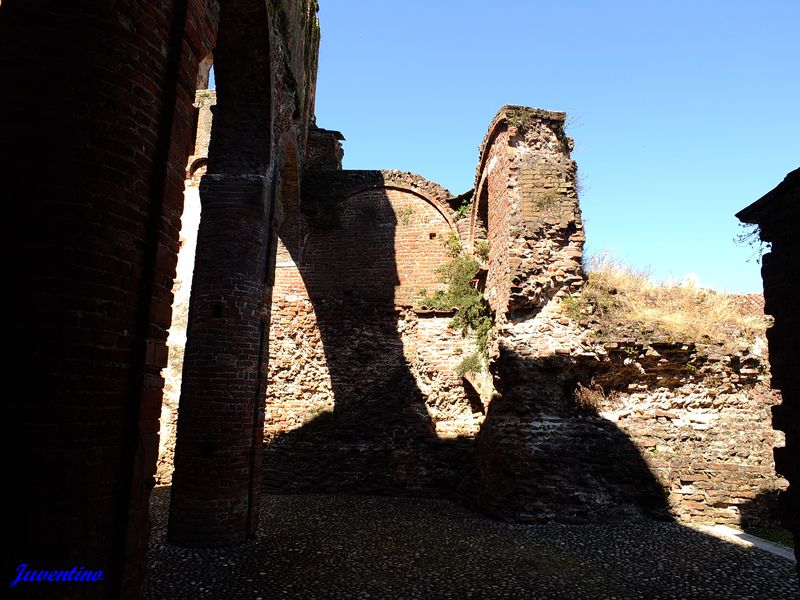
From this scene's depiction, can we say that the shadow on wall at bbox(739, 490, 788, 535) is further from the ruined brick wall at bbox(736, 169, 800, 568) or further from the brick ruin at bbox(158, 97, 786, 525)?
the ruined brick wall at bbox(736, 169, 800, 568)

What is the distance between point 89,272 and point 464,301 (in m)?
9.43

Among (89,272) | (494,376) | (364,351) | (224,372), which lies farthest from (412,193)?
(89,272)

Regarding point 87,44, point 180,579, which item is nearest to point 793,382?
point 87,44

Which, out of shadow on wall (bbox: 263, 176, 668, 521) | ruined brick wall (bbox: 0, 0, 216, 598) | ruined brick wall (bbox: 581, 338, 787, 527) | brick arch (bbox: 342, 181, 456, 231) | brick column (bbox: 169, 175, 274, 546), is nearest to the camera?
ruined brick wall (bbox: 0, 0, 216, 598)

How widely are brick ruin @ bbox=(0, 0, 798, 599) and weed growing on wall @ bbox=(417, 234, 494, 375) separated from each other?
0.33 meters

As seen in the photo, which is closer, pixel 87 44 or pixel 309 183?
pixel 87 44

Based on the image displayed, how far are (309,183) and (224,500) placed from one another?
29.1 ft

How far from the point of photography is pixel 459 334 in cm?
1159

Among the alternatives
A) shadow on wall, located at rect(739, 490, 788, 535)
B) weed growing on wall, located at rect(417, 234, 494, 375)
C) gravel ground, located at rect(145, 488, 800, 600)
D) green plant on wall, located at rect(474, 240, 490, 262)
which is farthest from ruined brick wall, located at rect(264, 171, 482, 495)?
shadow on wall, located at rect(739, 490, 788, 535)

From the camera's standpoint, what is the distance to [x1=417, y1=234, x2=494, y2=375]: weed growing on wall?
1098 cm

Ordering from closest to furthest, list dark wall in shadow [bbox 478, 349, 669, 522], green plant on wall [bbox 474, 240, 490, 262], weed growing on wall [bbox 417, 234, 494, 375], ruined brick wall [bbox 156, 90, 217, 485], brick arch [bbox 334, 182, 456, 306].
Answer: dark wall in shadow [bbox 478, 349, 669, 522] → weed growing on wall [bbox 417, 234, 494, 375] → ruined brick wall [bbox 156, 90, 217, 485] → green plant on wall [bbox 474, 240, 490, 262] → brick arch [bbox 334, 182, 456, 306]

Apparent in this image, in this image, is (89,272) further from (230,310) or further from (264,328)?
(264,328)

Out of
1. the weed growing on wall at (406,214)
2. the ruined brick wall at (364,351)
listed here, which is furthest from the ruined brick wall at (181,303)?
the weed growing on wall at (406,214)

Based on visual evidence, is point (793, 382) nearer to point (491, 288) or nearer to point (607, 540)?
point (607, 540)
